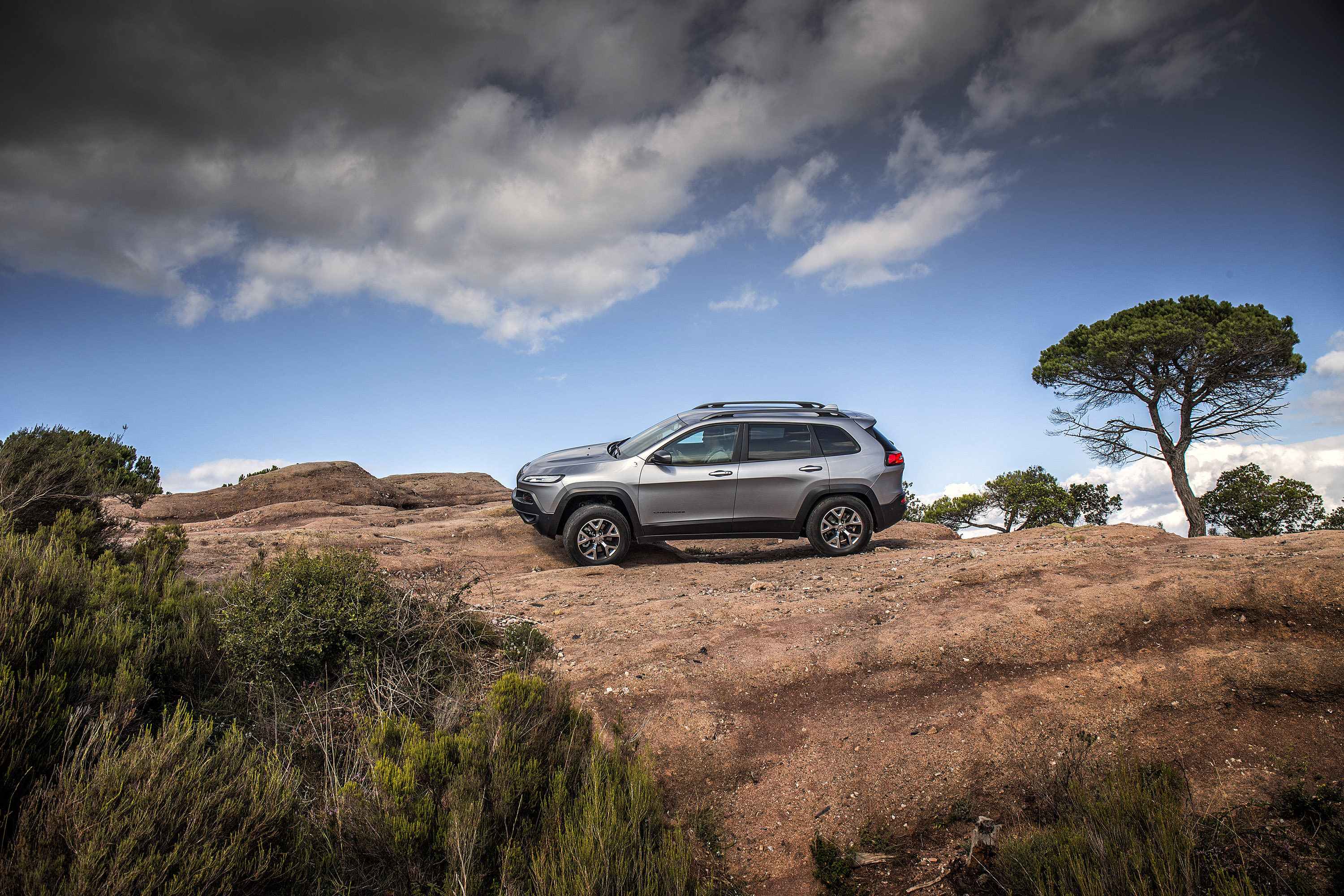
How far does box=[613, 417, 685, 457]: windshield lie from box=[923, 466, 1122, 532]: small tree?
11754 millimetres

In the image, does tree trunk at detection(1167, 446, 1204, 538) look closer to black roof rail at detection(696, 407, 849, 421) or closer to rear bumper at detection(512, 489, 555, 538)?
black roof rail at detection(696, 407, 849, 421)

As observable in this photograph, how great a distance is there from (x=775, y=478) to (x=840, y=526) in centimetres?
118

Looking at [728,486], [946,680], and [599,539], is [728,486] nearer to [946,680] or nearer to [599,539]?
[599,539]

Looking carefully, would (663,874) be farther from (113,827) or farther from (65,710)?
(65,710)

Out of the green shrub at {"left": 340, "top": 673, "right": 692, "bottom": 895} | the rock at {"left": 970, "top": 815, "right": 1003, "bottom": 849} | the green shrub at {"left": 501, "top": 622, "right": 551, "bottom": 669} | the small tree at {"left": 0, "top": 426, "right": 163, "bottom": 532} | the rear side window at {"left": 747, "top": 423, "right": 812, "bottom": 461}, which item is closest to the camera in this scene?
the green shrub at {"left": 340, "top": 673, "right": 692, "bottom": 895}

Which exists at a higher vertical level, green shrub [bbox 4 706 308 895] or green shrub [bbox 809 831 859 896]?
green shrub [bbox 4 706 308 895]

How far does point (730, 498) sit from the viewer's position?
880 centimetres

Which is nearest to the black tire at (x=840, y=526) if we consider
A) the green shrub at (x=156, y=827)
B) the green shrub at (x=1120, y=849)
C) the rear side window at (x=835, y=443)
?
the rear side window at (x=835, y=443)

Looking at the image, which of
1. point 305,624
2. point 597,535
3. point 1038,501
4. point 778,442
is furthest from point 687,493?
point 1038,501

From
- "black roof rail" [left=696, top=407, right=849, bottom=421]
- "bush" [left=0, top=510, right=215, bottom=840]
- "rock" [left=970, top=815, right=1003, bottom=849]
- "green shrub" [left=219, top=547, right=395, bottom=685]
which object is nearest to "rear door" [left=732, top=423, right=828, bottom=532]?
"black roof rail" [left=696, top=407, right=849, bottom=421]

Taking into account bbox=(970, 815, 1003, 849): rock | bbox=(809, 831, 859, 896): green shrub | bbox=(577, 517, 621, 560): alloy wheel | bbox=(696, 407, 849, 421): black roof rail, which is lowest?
bbox=(809, 831, 859, 896): green shrub

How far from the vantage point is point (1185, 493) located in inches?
705

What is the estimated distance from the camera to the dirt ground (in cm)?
359

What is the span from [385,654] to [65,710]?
1.88 m
